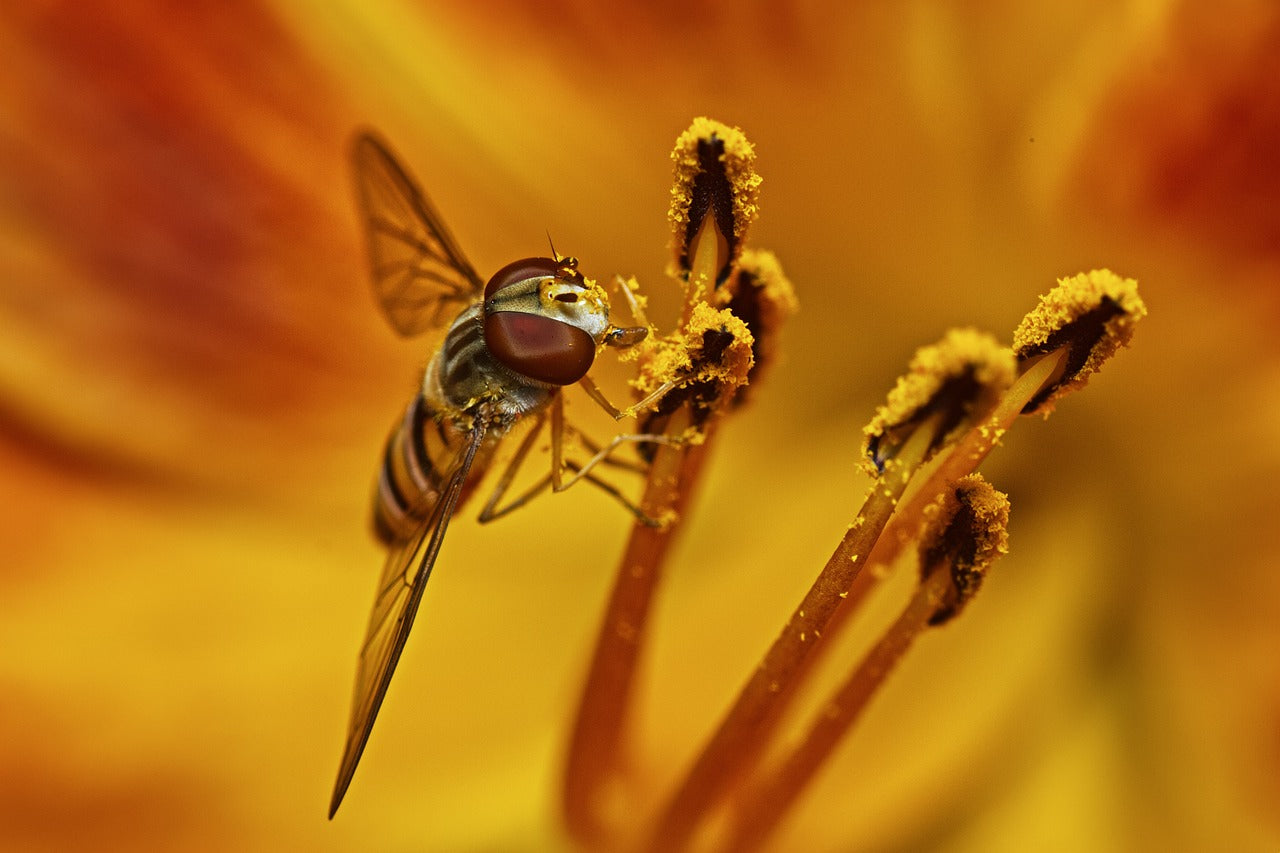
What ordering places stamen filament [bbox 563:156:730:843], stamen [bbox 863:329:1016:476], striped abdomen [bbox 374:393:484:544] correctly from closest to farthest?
stamen [bbox 863:329:1016:476] < stamen filament [bbox 563:156:730:843] < striped abdomen [bbox 374:393:484:544]

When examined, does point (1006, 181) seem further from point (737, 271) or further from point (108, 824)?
point (108, 824)

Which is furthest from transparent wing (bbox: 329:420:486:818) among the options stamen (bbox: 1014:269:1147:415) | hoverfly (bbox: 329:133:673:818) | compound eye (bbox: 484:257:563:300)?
stamen (bbox: 1014:269:1147:415)

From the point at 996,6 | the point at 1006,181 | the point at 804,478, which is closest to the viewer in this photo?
the point at 996,6

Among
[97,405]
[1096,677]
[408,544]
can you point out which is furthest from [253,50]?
Answer: [1096,677]

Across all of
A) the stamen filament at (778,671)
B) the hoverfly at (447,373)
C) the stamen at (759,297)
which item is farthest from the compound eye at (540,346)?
the stamen filament at (778,671)

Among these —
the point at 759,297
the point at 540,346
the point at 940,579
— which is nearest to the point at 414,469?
the point at 540,346

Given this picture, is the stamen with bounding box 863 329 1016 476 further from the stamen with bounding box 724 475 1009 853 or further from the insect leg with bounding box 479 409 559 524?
the insect leg with bounding box 479 409 559 524

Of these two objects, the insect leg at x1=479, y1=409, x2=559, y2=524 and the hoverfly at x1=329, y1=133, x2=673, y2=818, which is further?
the insect leg at x1=479, y1=409, x2=559, y2=524

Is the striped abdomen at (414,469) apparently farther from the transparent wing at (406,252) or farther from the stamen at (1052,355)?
the stamen at (1052,355)
